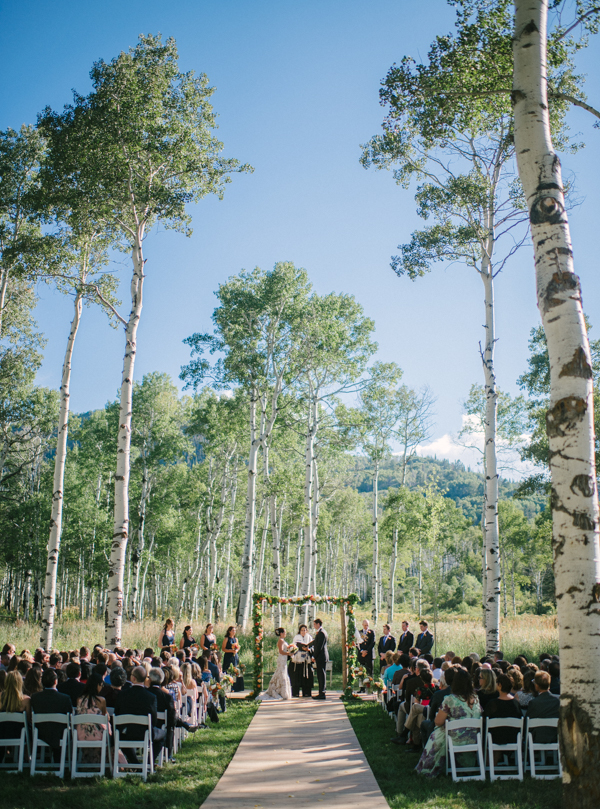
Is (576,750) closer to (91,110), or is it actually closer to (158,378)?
(91,110)

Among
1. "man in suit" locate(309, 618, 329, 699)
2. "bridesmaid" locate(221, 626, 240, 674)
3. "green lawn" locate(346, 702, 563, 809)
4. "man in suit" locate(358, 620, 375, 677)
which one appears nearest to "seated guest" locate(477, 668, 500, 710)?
"green lawn" locate(346, 702, 563, 809)

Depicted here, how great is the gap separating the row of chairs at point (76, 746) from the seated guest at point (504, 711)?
426cm

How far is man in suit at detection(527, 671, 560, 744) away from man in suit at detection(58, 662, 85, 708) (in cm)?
576

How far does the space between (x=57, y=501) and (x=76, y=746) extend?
769cm

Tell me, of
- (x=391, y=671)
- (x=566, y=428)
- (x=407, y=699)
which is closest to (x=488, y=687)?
(x=407, y=699)

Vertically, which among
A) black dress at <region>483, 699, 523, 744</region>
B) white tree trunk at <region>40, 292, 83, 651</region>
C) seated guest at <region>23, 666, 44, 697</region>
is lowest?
black dress at <region>483, 699, 523, 744</region>

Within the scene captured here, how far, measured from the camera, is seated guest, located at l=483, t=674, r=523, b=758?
7176 millimetres

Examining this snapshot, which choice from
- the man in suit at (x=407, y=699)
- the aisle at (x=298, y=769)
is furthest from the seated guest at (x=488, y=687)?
the aisle at (x=298, y=769)

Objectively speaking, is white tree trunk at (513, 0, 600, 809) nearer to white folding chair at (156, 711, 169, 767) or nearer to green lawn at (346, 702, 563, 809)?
green lawn at (346, 702, 563, 809)

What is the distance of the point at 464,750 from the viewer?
23.1ft

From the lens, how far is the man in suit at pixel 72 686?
24.6 ft

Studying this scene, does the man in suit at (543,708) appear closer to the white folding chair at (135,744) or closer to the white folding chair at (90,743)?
the white folding chair at (135,744)

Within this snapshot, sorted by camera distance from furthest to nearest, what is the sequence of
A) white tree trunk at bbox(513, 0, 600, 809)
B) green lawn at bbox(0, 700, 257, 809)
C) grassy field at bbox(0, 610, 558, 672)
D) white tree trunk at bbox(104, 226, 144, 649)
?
grassy field at bbox(0, 610, 558, 672) → white tree trunk at bbox(104, 226, 144, 649) → green lawn at bbox(0, 700, 257, 809) → white tree trunk at bbox(513, 0, 600, 809)

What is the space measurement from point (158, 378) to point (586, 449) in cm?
2701
